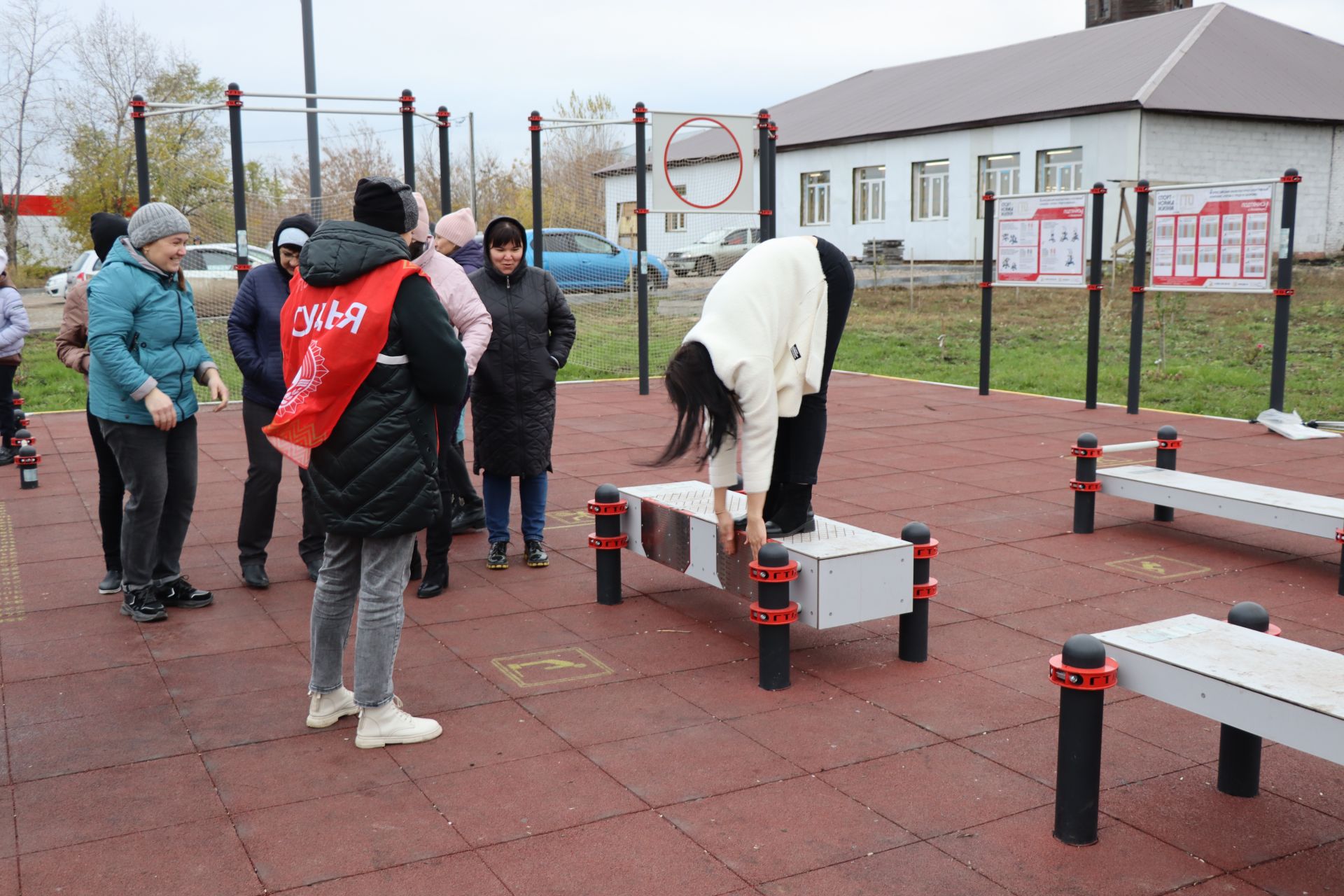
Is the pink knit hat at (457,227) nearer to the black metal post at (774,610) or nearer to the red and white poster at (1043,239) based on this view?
the black metal post at (774,610)

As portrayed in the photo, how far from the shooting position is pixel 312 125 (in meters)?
13.6

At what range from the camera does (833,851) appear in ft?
10.9

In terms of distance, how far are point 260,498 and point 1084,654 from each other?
13.8 ft

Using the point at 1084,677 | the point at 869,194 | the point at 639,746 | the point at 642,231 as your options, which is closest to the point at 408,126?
the point at 642,231

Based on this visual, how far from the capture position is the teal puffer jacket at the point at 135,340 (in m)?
5.24

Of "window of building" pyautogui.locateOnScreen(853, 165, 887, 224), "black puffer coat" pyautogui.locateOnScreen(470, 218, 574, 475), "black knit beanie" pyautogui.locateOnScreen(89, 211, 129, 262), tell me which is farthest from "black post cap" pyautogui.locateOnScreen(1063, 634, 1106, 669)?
"window of building" pyautogui.locateOnScreen(853, 165, 887, 224)

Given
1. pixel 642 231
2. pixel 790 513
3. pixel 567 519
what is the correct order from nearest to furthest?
pixel 790 513
pixel 567 519
pixel 642 231

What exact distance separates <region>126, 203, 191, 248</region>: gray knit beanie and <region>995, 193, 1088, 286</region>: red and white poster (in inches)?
361

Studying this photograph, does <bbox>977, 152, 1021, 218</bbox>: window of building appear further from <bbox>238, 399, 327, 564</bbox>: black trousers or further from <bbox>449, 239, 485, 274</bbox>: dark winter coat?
<bbox>238, 399, 327, 564</bbox>: black trousers

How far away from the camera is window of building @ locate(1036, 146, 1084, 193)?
97.5ft

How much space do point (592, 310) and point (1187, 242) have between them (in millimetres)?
6820

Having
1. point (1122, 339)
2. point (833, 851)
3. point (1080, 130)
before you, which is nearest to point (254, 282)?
point (833, 851)

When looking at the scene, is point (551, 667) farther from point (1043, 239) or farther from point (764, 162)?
point (764, 162)

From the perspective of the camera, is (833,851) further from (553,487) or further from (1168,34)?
(1168,34)
